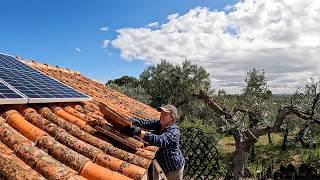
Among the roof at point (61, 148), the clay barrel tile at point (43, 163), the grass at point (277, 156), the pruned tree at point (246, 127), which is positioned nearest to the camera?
the clay barrel tile at point (43, 163)

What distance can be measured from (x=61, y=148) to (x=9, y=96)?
1278mm

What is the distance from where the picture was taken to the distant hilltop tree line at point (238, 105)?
18.2 metres

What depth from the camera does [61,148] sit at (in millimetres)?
4672

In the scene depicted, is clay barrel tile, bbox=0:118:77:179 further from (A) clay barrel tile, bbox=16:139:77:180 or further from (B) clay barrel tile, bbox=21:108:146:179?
(B) clay barrel tile, bbox=21:108:146:179

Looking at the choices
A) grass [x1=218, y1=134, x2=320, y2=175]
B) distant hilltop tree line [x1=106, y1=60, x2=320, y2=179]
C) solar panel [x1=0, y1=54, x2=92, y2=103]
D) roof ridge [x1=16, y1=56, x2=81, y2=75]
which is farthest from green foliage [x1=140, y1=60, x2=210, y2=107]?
solar panel [x1=0, y1=54, x2=92, y2=103]

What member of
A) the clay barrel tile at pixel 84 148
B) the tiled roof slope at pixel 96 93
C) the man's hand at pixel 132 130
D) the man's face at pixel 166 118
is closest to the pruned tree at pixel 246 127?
the tiled roof slope at pixel 96 93

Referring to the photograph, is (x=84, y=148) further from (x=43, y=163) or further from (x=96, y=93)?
(x=96, y=93)

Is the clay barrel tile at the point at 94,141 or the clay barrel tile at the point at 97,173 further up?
the clay barrel tile at the point at 94,141

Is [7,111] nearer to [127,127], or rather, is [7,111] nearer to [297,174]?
[127,127]

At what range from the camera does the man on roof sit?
578 cm

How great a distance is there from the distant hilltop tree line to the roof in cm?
1300

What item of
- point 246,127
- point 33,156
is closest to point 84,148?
point 33,156

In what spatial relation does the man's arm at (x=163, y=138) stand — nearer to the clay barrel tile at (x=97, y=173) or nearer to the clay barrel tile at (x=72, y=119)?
the clay barrel tile at (x=72, y=119)

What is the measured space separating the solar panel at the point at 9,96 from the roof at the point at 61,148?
0.20m
